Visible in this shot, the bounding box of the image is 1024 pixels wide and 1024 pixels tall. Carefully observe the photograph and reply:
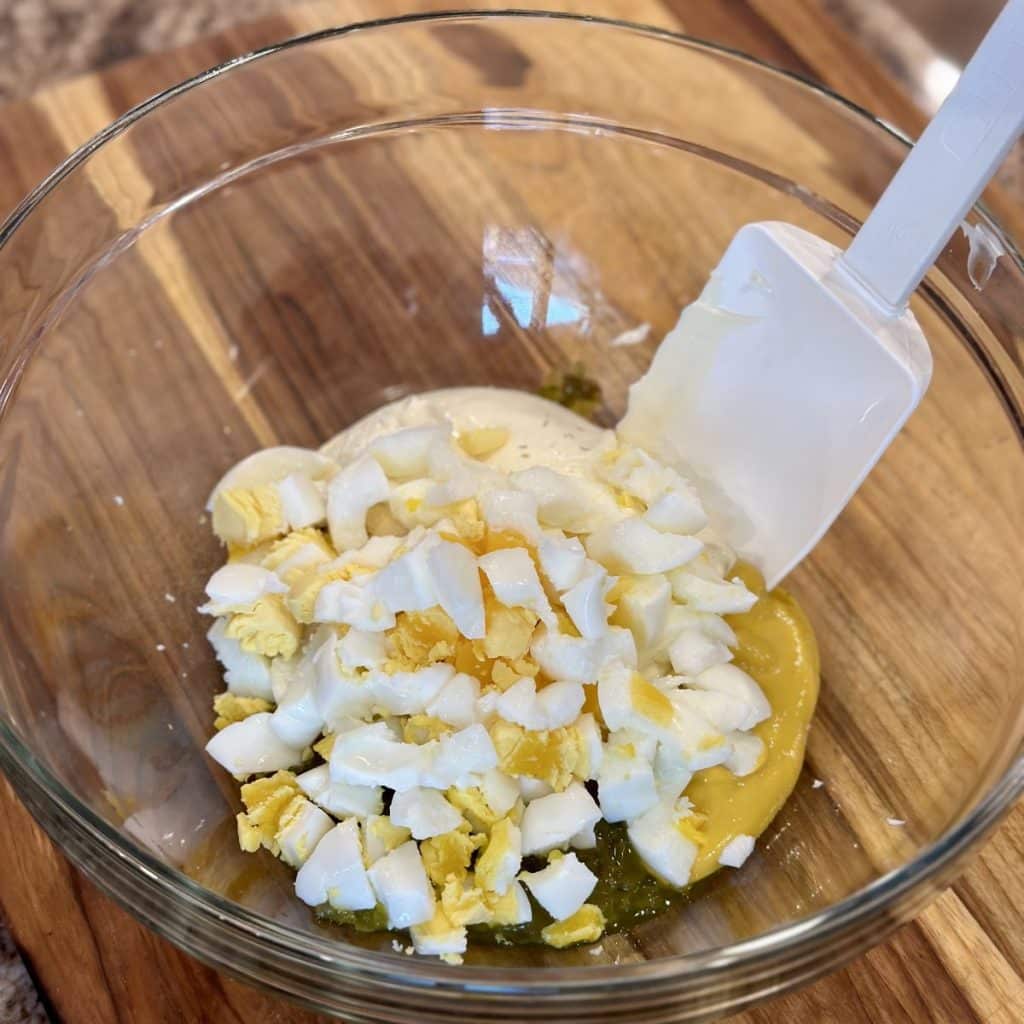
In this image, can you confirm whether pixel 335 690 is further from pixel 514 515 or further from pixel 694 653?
pixel 694 653

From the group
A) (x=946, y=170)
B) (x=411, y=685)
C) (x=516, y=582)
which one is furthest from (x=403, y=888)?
(x=946, y=170)

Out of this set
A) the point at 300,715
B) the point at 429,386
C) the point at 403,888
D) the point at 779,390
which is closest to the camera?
the point at 403,888

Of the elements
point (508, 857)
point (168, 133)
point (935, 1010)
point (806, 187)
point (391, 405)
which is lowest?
point (935, 1010)

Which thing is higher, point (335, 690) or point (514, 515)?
point (514, 515)

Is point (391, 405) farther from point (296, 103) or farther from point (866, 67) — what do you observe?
point (866, 67)

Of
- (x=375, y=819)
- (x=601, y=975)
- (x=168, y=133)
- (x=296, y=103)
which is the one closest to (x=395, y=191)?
(x=296, y=103)

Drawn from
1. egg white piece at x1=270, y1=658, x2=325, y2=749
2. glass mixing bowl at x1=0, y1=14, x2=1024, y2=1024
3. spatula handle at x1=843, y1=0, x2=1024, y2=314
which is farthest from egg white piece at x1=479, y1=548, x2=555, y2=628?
spatula handle at x1=843, y1=0, x2=1024, y2=314
